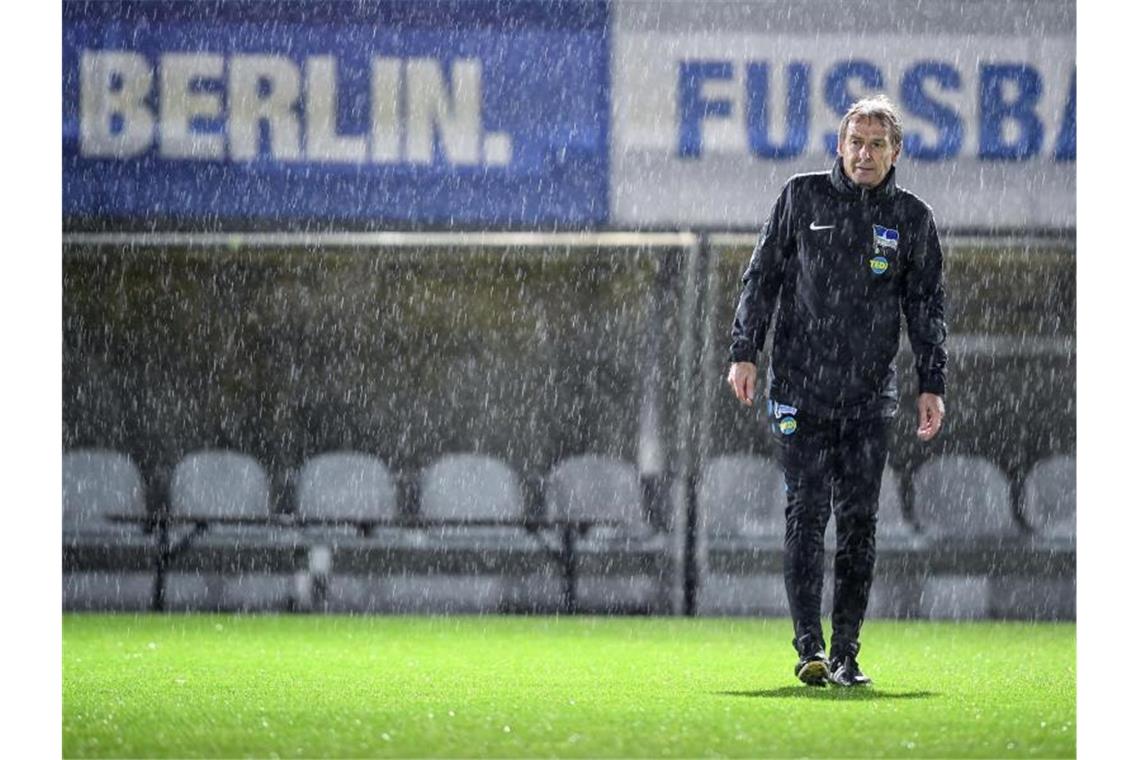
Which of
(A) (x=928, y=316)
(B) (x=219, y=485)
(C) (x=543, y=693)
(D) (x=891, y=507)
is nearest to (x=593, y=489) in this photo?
(D) (x=891, y=507)

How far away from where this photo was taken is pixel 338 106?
8.14m

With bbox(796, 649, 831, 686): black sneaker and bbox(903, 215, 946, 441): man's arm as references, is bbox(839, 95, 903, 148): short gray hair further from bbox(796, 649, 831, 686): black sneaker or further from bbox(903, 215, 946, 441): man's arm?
bbox(796, 649, 831, 686): black sneaker

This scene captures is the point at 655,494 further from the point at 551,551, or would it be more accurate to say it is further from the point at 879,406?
the point at 879,406

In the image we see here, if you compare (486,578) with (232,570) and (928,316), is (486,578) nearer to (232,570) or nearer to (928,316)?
(232,570)

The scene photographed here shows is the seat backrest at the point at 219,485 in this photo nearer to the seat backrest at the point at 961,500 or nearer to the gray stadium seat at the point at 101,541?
the gray stadium seat at the point at 101,541

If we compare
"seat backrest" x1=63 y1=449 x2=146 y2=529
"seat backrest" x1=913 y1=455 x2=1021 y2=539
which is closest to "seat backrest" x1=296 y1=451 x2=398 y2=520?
"seat backrest" x1=63 y1=449 x2=146 y2=529

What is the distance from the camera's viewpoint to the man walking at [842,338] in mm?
4902

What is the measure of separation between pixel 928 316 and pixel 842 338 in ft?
0.79

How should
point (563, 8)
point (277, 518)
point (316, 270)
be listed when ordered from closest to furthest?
1. point (563, 8)
2. point (277, 518)
3. point (316, 270)

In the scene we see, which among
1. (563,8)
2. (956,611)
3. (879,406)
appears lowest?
(956,611)

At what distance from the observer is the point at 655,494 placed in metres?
9.16

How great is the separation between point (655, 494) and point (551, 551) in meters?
0.70

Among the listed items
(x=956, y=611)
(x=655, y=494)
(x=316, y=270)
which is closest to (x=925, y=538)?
(x=956, y=611)

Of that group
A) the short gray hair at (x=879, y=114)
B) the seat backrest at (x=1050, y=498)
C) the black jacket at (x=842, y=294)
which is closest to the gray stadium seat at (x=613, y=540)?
the seat backrest at (x=1050, y=498)
